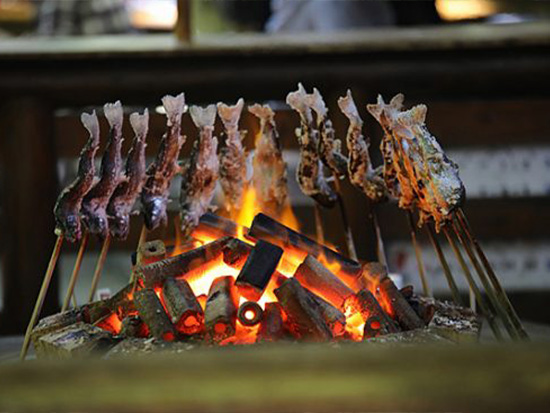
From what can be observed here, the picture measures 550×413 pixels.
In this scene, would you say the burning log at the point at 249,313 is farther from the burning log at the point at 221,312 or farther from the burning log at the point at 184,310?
the burning log at the point at 184,310

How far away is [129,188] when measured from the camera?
111 inches

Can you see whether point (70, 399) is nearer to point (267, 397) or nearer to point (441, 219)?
point (267, 397)

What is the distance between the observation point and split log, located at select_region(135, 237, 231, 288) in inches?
102

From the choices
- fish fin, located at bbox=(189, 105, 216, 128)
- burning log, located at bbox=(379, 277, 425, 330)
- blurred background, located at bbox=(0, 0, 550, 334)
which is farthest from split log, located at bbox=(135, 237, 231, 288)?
blurred background, located at bbox=(0, 0, 550, 334)

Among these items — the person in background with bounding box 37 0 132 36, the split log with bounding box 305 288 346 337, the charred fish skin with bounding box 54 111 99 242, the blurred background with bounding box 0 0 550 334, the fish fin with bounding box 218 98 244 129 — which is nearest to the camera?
the split log with bounding box 305 288 346 337

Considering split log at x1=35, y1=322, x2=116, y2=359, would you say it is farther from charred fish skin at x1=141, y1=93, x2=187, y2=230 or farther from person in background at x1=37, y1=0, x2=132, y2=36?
person in background at x1=37, y1=0, x2=132, y2=36

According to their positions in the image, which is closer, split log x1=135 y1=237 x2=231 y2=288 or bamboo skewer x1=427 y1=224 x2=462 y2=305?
split log x1=135 y1=237 x2=231 y2=288

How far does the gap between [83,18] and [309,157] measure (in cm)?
282

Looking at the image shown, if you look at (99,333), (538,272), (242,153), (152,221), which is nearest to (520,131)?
(538,272)

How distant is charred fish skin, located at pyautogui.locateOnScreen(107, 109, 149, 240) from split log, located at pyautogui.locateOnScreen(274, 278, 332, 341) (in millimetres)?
713

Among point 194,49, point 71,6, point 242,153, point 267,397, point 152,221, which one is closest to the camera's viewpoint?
point 267,397

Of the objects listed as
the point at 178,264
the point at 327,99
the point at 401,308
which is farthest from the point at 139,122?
the point at 327,99

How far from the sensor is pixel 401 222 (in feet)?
15.9

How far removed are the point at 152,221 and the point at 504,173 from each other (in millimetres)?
2819
